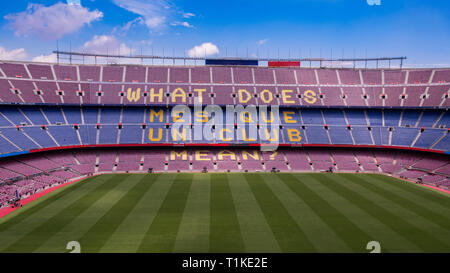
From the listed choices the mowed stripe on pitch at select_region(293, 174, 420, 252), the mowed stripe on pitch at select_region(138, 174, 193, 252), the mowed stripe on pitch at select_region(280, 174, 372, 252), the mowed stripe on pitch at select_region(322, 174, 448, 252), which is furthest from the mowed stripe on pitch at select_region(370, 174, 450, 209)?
the mowed stripe on pitch at select_region(138, 174, 193, 252)

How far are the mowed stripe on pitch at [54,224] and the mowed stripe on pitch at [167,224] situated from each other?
7.71 meters

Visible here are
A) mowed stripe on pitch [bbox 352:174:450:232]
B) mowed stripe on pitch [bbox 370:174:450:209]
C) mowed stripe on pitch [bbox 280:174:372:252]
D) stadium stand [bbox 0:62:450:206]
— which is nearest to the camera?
mowed stripe on pitch [bbox 280:174:372:252]

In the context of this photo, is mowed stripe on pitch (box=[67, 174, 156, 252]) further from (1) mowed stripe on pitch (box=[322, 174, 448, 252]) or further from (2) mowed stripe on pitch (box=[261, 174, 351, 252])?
(1) mowed stripe on pitch (box=[322, 174, 448, 252])

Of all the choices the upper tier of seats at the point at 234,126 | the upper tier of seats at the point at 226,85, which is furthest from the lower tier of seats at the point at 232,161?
the upper tier of seats at the point at 226,85

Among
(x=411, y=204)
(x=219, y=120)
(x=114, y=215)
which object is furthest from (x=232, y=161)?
(x=411, y=204)

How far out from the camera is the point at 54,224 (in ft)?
81.9

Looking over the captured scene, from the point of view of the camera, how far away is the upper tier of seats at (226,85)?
189 feet

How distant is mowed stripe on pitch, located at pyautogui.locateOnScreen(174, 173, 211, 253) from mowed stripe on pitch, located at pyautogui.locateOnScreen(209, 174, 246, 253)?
51 cm

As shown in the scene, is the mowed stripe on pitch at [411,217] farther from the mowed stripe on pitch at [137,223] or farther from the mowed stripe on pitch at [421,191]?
the mowed stripe on pitch at [137,223]

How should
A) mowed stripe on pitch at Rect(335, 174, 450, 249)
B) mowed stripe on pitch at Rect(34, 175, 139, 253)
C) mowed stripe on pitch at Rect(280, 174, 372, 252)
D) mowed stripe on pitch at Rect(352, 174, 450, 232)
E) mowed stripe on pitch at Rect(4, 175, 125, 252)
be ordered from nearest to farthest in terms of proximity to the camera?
mowed stripe on pitch at Rect(34, 175, 139, 253) → mowed stripe on pitch at Rect(4, 175, 125, 252) → mowed stripe on pitch at Rect(280, 174, 372, 252) → mowed stripe on pitch at Rect(335, 174, 450, 249) → mowed stripe on pitch at Rect(352, 174, 450, 232)

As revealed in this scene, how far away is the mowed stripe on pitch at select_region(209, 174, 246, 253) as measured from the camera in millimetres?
20891

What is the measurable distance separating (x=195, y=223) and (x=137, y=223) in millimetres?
5078
